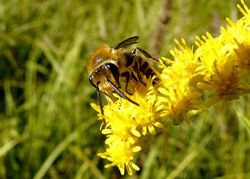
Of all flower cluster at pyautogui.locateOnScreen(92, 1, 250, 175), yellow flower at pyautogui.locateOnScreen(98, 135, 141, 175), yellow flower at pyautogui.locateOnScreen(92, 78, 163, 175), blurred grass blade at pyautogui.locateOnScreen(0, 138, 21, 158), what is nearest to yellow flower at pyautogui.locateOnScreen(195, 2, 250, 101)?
flower cluster at pyautogui.locateOnScreen(92, 1, 250, 175)

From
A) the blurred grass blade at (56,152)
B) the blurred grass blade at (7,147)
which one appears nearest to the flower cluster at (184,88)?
the blurred grass blade at (56,152)

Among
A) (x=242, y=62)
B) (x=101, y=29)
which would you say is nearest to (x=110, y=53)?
(x=242, y=62)

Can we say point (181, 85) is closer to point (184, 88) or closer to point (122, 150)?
point (184, 88)

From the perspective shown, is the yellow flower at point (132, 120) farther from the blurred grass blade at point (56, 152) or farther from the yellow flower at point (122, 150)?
the blurred grass blade at point (56, 152)

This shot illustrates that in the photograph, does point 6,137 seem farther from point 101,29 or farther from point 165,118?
point 165,118

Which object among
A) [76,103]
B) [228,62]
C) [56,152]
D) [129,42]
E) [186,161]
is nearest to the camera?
[228,62]

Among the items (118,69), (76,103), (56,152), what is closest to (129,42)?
(118,69)
